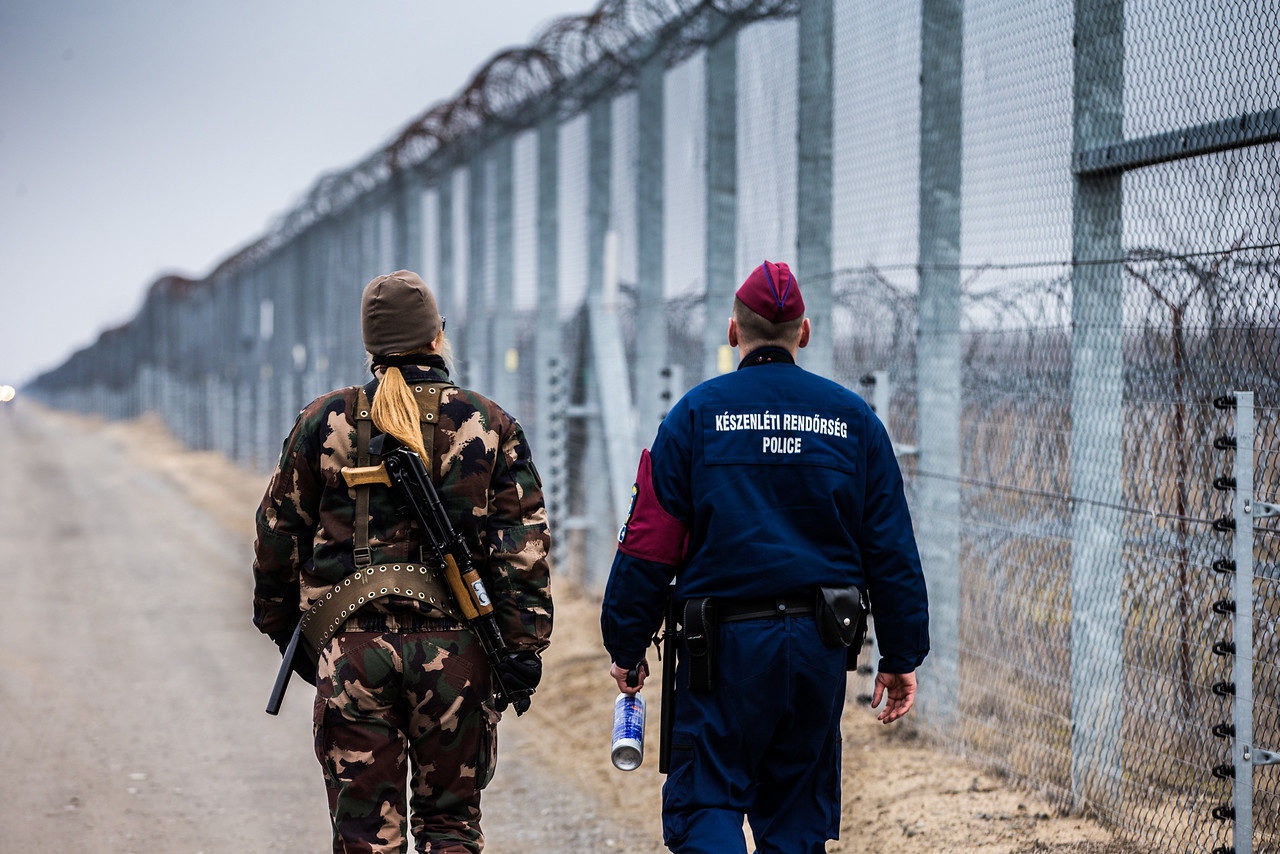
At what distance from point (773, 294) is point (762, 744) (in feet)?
3.47

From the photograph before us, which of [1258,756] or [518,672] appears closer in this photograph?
[518,672]

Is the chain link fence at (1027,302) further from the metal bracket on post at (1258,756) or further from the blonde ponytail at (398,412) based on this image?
the blonde ponytail at (398,412)

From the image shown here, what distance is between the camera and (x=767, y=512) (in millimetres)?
3312

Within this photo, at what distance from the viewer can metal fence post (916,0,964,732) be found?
5.68 m

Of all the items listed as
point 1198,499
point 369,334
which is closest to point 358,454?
point 369,334

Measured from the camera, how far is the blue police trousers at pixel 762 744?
325cm

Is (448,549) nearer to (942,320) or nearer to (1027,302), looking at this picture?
(1027,302)

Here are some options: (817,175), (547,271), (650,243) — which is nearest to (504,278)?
(547,271)

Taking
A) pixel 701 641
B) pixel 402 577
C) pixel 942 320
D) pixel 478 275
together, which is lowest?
pixel 701 641

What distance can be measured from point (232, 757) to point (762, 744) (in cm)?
393

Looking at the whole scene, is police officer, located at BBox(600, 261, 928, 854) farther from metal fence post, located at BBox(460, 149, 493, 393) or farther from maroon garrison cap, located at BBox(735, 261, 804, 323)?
metal fence post, located at BBox(460, 149, 493, 393)

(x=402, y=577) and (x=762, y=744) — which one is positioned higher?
(x=402, y=577)

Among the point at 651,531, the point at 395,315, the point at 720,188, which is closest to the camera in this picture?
the point at 651,531

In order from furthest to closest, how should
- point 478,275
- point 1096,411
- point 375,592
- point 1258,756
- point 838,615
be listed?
point 478,275, point 1096,411, point 1258,756, point 375,592, point 838,615
